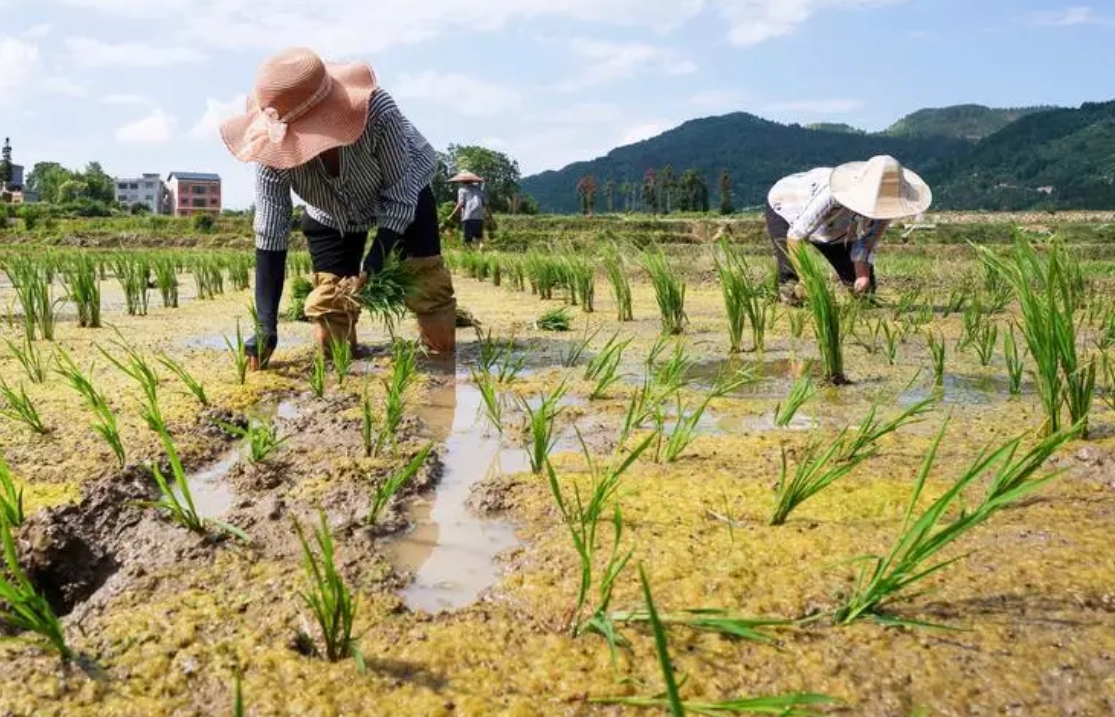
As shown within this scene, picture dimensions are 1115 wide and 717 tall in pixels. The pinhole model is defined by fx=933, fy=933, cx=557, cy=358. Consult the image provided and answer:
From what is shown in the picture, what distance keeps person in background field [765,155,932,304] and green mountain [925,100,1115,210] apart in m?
96.9

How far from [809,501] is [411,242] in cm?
233

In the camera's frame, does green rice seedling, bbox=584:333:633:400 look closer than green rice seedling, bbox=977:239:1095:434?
No

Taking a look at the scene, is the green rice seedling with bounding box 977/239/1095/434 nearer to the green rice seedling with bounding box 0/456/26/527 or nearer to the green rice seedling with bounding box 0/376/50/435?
the green rice seedling with bounding box 0/456/26/527

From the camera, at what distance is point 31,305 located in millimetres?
3635

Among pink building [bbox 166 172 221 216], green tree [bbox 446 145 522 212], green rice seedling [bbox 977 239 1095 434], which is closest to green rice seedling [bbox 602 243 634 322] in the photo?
green rice seedling [bbox 977 239 1095 434]

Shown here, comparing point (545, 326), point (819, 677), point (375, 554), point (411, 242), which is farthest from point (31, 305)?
point (819, 677)

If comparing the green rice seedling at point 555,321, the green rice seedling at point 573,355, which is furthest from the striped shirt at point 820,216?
the green rice seedling at point 573,355

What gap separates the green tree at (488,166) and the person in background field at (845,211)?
70.0 meters

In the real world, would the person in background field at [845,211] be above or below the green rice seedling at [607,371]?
above

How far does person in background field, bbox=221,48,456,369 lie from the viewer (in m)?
2.95

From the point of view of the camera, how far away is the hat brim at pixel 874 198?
15.5 ft

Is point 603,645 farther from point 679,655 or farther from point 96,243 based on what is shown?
point 96,243

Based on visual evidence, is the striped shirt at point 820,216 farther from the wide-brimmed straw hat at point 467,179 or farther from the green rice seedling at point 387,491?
the wide-brimmed straw hat at point 467,179

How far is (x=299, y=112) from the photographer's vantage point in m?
2.95
